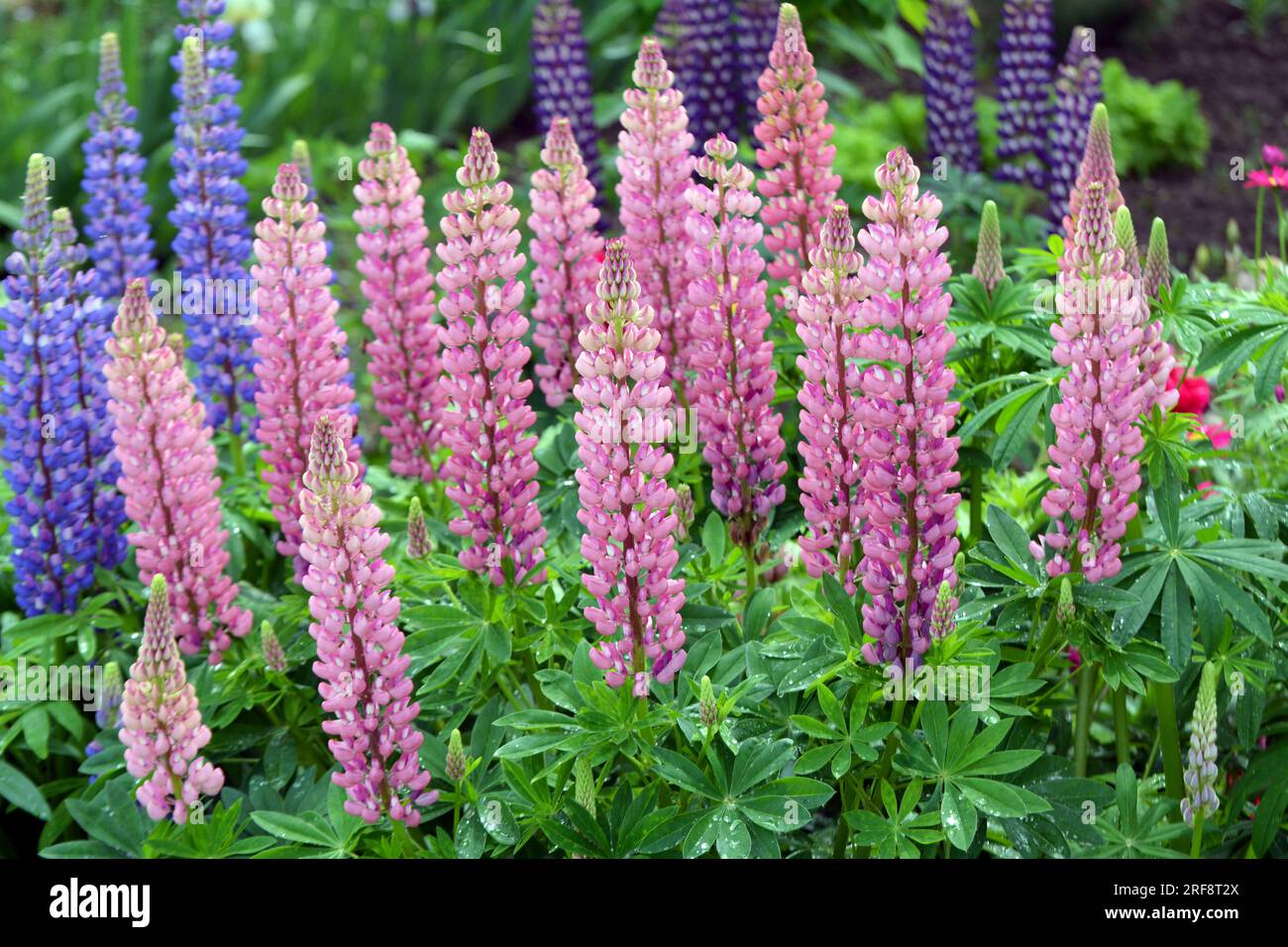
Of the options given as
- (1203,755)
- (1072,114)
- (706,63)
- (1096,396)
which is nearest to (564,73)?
(706,63)

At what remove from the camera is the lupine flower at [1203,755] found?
2.90 metres

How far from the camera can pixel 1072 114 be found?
5551 mm

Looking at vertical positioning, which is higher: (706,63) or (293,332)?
(706,63)

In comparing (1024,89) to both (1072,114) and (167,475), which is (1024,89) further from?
(167,475)

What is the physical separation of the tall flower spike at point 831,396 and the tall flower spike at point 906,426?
3 cm

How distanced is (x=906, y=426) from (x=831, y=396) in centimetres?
17

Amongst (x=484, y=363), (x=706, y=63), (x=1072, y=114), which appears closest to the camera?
(x=484, y=363)

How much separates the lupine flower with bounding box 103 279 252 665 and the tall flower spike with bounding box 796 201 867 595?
4.28 feet

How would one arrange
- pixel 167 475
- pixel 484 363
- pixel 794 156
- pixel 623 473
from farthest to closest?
pixel 794 156 → pixel 167 475 → pixel 484 363 → pixel 623 473

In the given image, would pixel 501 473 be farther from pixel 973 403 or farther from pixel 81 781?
pixel 81 781

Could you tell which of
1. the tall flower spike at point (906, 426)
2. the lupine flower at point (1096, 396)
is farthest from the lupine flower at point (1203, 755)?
the tall flower spike at point (906, 426)

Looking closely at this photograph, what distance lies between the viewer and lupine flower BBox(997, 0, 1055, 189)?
19.6 feet

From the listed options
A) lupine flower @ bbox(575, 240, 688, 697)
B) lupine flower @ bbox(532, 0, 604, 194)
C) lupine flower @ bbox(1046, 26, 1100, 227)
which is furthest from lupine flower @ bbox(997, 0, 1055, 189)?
lupine flower @ bbox(575, 240, 688, 697)

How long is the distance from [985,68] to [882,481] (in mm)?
7191
